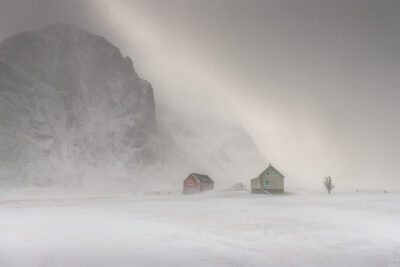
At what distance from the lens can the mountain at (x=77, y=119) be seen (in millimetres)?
85000

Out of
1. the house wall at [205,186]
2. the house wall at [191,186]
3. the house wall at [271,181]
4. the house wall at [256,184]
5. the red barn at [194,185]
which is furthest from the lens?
the house wall at [205,186]

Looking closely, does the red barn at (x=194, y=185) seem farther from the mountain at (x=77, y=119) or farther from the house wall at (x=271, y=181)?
the mountain at (x=77, y=119)

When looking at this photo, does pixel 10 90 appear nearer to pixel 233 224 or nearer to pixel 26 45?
pixel 26 45

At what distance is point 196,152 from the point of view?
15488cm

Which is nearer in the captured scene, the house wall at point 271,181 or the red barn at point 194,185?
the house wall at point 271,181

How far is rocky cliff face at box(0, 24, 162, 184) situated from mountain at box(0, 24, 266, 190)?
28 centimetres

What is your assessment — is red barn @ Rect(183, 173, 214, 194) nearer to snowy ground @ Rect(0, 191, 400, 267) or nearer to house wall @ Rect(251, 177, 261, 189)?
house wall @ Rect(251, 177, 261, 189)

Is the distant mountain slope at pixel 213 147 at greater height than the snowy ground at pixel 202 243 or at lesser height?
greater

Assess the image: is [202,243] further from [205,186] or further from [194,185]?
[205,186]

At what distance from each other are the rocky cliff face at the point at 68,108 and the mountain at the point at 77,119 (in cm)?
28

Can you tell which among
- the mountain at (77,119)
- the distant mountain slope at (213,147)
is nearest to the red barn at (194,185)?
the mountain at (77,119)

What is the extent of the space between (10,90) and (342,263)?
11043 cm

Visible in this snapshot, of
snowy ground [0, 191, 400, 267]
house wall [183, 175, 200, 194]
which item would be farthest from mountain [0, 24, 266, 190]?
snowy ground [0, 191, 400, 267]

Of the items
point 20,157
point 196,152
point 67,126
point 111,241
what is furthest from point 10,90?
point 111,241
